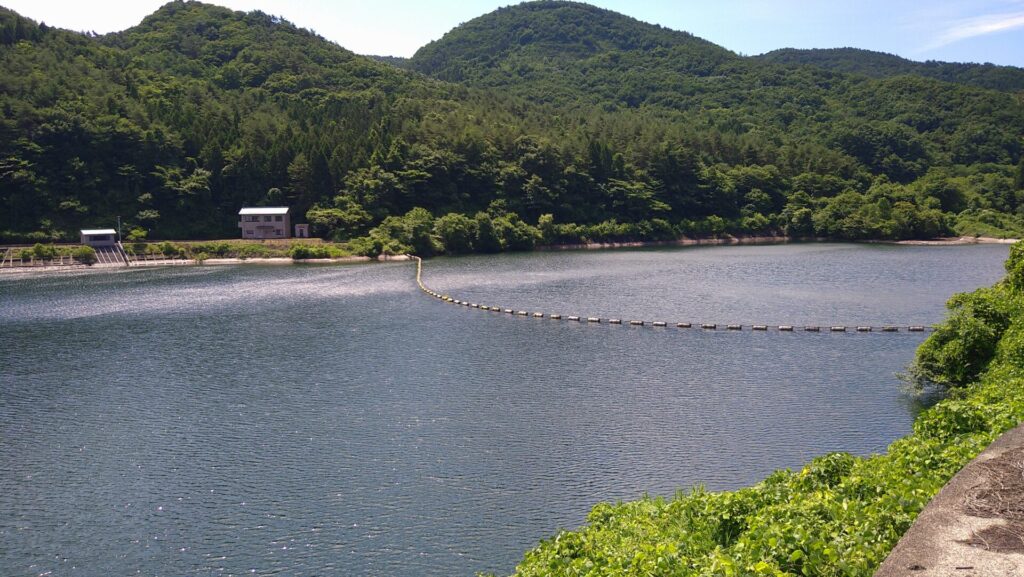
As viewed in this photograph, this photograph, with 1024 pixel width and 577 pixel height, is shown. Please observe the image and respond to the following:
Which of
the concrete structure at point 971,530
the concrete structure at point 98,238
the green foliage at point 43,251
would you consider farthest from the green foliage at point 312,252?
the concrete structure at point 971,530

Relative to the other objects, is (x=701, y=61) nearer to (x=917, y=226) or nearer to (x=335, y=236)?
(x=917, y=226)

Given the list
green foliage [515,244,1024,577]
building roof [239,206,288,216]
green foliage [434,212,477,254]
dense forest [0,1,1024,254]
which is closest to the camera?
green foliage [515,244,1024,577]

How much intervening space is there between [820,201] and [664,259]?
35938mm

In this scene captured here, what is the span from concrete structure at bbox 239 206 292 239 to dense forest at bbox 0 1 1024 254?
3580 mm

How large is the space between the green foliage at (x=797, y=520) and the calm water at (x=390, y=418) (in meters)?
3.92

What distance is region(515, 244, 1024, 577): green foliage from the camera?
9.47 meters

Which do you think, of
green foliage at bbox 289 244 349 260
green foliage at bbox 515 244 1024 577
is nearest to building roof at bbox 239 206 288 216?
green foliage at bbox 289 244 349 260

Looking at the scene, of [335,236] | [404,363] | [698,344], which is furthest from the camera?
[335,236]

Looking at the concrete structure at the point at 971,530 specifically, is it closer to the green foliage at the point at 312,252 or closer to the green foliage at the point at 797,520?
the green foliage at the point at 797,520

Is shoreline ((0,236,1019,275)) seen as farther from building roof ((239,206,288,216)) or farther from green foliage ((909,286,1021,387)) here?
green foliage ((909,286,1021,387))

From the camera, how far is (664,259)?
71.4 meters

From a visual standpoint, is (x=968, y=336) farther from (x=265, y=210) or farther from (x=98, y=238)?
(x=98, y=238)

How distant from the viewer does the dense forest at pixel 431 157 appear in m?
79.3

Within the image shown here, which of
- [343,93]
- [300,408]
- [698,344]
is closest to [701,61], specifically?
[343,93]
